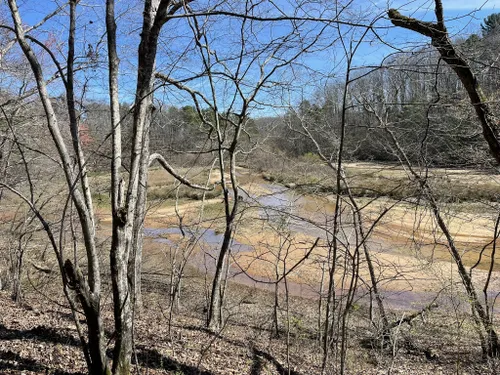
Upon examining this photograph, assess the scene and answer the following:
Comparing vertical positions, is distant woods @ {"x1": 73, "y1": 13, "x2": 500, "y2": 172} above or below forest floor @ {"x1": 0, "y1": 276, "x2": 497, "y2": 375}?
above

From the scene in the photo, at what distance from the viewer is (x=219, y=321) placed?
26.8ft

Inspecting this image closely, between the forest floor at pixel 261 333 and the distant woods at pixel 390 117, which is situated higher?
the distant woods at pixel 390 117

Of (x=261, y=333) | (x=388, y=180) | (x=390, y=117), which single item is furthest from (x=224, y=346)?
(x=390, y=117)

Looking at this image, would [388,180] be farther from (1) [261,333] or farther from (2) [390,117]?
(1) [261,333]

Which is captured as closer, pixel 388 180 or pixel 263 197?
pixel 388 180

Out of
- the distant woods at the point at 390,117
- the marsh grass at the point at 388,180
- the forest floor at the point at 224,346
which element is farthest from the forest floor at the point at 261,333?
the distant woods at the point at 390,117

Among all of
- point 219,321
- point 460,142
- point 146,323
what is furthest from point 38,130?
point 460,142

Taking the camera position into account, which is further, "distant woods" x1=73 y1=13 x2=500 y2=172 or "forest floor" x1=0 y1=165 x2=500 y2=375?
"forest floor" x1=0 y1=165 x2=500 y2=375

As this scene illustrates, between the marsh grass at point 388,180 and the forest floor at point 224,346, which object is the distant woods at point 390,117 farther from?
the forest floor at point 224,346

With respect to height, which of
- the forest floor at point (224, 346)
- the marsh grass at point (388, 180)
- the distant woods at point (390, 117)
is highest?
the distant woods at point (390, 117)

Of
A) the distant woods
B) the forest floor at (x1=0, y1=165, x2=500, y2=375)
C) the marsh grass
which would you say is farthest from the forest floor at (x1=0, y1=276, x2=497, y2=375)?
the distant woods

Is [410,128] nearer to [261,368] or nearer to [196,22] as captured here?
[196,22]

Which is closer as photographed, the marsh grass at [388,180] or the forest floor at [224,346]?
the marsh grass at [388,180]

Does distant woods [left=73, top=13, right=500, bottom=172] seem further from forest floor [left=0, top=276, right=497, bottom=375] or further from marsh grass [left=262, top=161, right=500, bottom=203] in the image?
forest floor [left=0, top=276, right=497, bottom=375]
